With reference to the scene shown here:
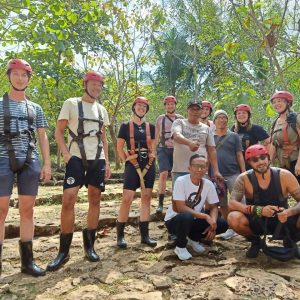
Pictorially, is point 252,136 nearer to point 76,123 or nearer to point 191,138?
point 191,138

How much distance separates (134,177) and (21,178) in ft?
5.19

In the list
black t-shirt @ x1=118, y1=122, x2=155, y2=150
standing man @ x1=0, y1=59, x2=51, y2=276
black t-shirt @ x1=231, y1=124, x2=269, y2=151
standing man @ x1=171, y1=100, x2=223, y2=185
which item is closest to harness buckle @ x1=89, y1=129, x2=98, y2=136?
standing man @ x1=0, y1=59, x2=51, y2=276

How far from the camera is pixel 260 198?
13.9ft

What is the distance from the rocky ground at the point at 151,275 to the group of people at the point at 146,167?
0.60 ft

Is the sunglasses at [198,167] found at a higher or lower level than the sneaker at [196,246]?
higher

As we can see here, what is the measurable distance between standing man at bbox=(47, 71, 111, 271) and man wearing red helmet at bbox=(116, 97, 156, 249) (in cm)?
55

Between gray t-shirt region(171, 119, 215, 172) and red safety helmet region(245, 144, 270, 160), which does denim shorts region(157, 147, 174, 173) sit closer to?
gray t-shirt region(171, 119, 215, 172)

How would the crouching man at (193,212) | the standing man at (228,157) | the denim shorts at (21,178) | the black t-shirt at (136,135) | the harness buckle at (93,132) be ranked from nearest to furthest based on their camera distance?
the denim shorts at (21,178) < the harness buckle at (93,132) < the crouching man at (193,212) < the black t-shirt at (136,135) < the standing man at (228,157)

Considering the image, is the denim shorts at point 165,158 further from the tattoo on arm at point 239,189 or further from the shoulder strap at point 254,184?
the shoulder strap at point 254,184

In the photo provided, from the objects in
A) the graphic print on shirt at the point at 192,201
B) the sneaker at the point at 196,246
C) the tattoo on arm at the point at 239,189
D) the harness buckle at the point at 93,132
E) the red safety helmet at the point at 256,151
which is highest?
the harness buckle at the point at 93,132

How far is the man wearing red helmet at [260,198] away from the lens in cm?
412

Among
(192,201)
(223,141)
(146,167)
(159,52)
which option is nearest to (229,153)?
(223,141)

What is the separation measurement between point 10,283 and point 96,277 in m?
0.85

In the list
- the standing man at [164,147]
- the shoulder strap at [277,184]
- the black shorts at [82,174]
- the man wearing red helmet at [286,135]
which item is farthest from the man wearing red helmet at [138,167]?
the man wearing red helmet at [286,135]
